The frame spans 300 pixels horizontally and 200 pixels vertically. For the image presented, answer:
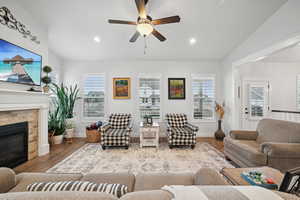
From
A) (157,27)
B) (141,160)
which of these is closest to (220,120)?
(141,160)

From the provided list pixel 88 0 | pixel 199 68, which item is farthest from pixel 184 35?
pixel 88 0

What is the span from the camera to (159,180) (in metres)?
1.22

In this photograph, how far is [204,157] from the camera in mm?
3062

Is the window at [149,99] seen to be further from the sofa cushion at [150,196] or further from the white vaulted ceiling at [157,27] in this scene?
the sofa cushion at [150,196]

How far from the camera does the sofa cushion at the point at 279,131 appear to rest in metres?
2.29

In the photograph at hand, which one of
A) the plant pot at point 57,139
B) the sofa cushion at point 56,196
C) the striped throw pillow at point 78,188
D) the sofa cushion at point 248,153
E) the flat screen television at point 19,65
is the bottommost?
the plant pot at point 57,139

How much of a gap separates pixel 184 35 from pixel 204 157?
3.12 meters

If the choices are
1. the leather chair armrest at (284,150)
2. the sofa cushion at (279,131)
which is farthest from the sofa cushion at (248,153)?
the sofa cushion at (279,131)

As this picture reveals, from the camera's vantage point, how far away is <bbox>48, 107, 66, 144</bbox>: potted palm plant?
3918 mm

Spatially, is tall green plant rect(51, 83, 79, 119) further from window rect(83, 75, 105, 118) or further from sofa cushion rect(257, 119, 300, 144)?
sofa cushion rect(257, 119, 300, 144)

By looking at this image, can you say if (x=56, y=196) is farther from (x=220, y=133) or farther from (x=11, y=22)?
(x=220, y=133)

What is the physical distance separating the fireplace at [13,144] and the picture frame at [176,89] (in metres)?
3.98

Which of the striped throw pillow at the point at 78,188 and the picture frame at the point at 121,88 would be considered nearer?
the striped throw pillow at the point at 78,188

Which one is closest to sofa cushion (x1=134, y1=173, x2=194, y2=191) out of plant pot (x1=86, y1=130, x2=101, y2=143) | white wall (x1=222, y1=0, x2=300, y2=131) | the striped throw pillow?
the striped throw pillow
